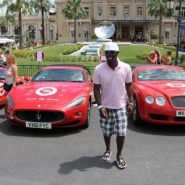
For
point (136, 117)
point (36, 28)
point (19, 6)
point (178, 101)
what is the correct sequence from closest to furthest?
point (178, 101)
point (136, 117)
point (19, 6)
point (36, 28)

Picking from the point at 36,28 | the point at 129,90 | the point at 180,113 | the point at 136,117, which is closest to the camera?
the point at 129,90

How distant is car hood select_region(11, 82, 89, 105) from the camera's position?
7.55 meters

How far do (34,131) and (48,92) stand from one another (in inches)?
33.7

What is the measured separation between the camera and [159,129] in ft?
26.3

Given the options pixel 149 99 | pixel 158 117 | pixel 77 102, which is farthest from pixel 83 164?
pixel 149 99

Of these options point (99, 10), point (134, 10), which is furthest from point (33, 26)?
point (134, 10)

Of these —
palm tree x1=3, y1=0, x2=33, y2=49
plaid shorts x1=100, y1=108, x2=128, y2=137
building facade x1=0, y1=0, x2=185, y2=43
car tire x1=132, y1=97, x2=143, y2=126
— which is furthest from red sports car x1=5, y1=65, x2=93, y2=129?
building facade x1=0, y1=0, x2=185, y2=43

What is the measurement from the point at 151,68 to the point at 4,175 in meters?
5.34

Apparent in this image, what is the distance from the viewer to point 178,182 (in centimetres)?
508

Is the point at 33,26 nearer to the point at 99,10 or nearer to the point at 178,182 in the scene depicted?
the point at 99,10

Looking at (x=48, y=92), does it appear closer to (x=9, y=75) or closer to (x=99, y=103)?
(x=9, y=75)

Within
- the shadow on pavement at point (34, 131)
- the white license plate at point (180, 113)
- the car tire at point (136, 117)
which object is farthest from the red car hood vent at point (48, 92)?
the white license plate at point (180, 113)

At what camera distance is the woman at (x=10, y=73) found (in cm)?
901

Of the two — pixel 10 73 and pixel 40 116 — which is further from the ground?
pixel 10 73
